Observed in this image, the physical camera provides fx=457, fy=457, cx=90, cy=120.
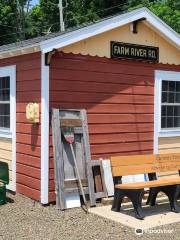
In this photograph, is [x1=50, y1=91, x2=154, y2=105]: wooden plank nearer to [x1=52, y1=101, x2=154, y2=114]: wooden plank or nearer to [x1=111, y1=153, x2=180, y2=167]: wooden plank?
[x1=52, y1=101, x2=154, y2=114]: wooden plank

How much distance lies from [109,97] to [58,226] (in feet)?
9.77

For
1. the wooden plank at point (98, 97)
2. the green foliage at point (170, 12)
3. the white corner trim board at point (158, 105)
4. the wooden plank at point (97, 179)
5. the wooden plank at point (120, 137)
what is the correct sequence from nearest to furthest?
the wooden plank at point (98, 97)
the wooden plank at point (97, 179)
the wooden plank at point (120, 137)
the white corner trim board at point (158, 105)
the green foliage at point (170, 12)

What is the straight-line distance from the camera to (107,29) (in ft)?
28.3

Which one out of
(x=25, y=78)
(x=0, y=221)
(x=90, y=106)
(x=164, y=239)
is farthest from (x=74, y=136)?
(x=164, y=239)

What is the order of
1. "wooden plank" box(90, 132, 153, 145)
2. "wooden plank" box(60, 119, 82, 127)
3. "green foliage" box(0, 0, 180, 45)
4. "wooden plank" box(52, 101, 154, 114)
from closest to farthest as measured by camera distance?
"wooden plank" box(60, 119, 82, 127), "wooden plank" box(52, 101, 154, 114), "wooden plank" box(90, 132, 153, 145), "green foliage" box(0, 0, 180, 45)

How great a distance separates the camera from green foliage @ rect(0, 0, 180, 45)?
26.8 m

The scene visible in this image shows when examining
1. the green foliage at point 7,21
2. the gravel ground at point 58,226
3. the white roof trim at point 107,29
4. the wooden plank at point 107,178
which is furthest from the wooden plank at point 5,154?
the green foliage at point 7,21

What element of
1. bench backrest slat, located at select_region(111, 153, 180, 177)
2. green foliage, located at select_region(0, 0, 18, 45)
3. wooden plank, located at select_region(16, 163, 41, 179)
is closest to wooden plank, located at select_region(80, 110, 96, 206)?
bench backrest slat, located at select_region(111, 153, 180, 177)

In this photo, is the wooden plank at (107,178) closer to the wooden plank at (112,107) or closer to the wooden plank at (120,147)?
the wooden plank at (120,147)

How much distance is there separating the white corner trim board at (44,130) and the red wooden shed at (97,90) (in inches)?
0.7

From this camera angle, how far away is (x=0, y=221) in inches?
283

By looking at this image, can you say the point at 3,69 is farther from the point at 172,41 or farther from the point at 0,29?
the point at 0,29

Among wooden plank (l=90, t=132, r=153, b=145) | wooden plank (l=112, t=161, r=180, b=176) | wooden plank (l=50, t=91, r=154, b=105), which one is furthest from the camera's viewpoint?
wooden plank (l=90, t=132, r=153, b=145)

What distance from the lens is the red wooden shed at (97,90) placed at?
8.09 meters
